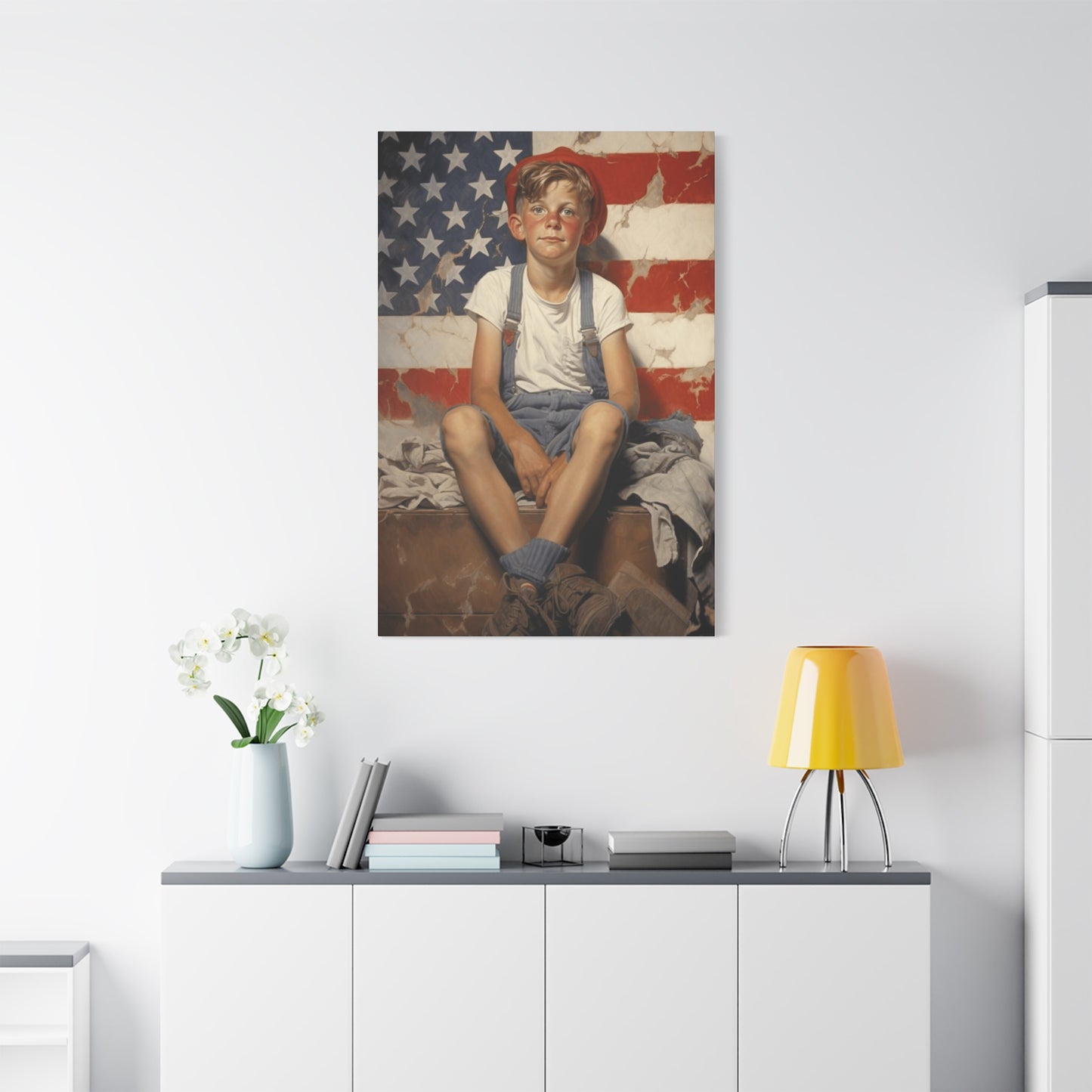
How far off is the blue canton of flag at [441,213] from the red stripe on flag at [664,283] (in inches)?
8.9

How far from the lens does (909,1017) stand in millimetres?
2182

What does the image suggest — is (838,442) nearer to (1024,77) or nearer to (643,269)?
(643,269)

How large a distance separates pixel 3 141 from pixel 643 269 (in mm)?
1477

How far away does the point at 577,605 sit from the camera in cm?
238

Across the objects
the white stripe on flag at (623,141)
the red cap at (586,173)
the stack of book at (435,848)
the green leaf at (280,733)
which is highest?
the white stripe on flag at (623,141)

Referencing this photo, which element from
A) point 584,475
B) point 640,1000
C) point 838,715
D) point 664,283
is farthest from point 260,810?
point 664,283

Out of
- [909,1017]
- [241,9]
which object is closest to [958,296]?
[909,1017]

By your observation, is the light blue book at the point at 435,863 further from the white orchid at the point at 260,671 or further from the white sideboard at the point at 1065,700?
the white sideboard at the point at 1065,700

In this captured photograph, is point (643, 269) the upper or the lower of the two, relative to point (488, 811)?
upper

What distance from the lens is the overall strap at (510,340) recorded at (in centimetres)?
239

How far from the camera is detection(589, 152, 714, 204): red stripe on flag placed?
2.40 m

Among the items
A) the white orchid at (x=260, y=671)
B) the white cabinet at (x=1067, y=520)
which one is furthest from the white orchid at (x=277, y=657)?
the white cabinet at (x=1067, y=520)

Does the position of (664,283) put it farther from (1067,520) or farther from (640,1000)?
(640,1000)

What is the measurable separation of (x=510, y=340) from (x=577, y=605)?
62 centimetres
